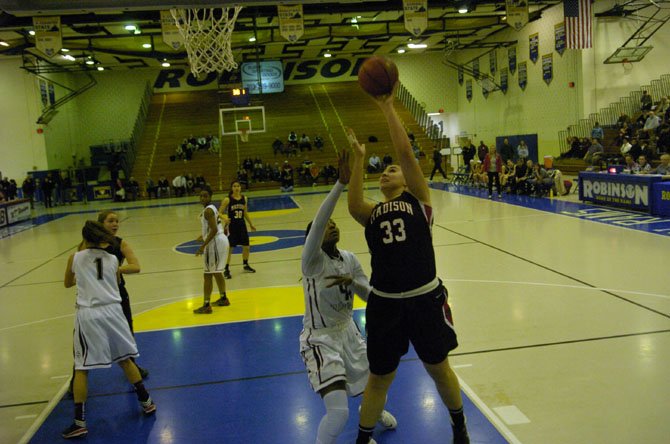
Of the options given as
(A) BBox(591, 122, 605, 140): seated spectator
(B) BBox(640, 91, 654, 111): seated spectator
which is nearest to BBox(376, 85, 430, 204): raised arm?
(A) BBox(591, 122, 605, 140): seated spectator

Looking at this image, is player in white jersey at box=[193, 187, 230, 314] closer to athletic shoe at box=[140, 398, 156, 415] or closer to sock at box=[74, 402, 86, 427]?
athletic shoe at box=[140, 398, 156, 415]

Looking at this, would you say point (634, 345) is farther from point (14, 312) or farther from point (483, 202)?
point (483, 202)

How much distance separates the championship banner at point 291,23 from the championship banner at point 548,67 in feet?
48.8

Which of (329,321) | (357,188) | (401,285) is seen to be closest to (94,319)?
(329,321)

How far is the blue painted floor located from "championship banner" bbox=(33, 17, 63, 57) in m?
13.9

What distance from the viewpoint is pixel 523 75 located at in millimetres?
31344

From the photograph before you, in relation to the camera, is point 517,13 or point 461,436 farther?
point 517,13

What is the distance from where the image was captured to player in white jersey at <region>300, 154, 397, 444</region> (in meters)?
3.46

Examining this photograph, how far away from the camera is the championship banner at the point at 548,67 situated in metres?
28.3

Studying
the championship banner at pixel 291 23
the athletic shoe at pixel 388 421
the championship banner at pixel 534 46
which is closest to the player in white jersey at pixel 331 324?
the athletic shoe at pixel 388 421

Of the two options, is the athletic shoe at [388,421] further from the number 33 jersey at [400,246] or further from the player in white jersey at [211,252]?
the player in white jersey at [211,252]

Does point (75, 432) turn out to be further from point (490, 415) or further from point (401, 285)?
point (490, 415)

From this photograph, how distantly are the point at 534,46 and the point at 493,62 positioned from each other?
214 inches

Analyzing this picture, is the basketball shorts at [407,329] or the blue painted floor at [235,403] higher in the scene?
the basketball shorts at [407,329]
